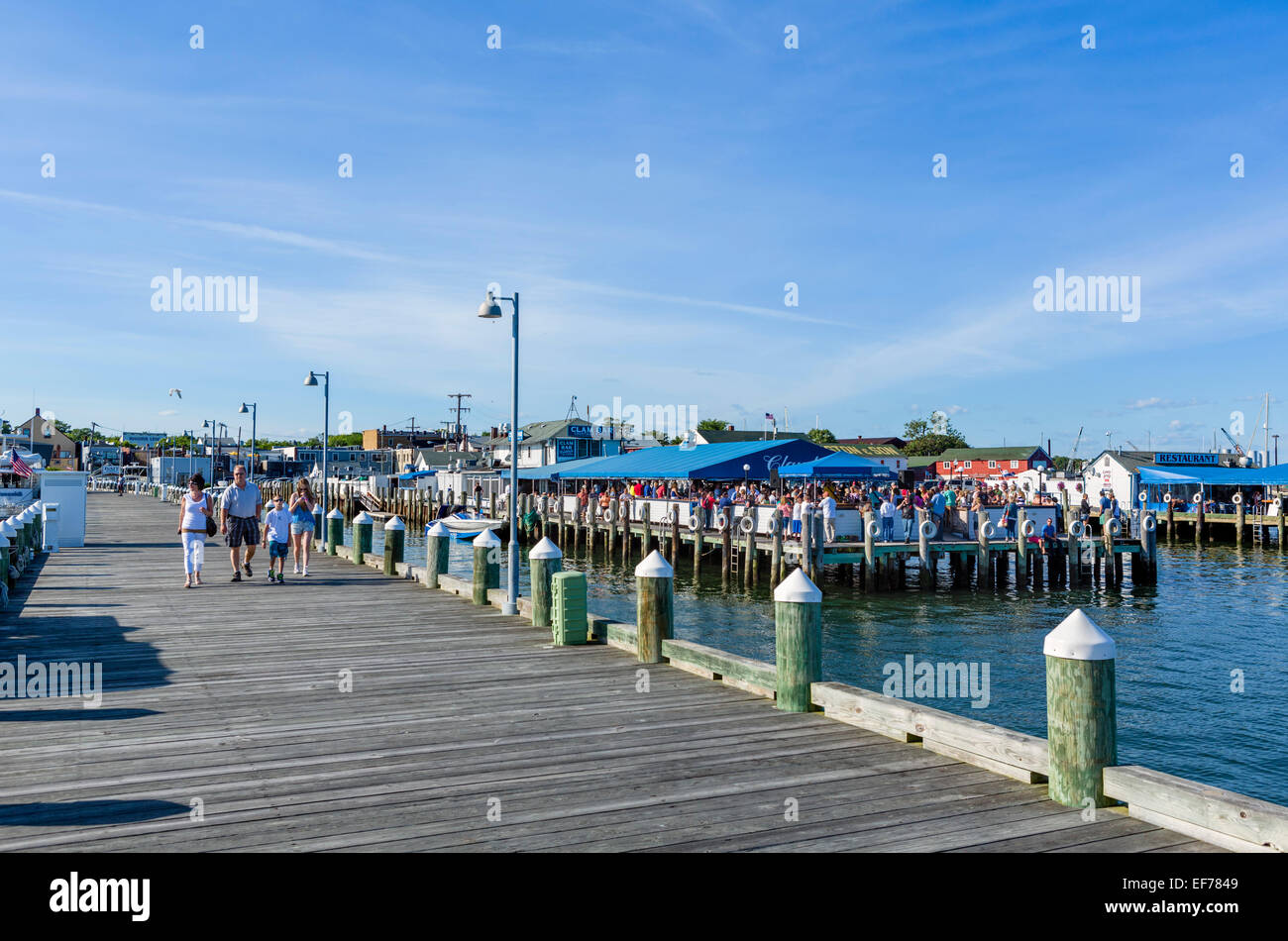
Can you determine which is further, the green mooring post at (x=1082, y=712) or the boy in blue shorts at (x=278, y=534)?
the boy in blue shorts at (x=278, y=534)

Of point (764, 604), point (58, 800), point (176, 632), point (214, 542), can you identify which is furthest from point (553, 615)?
point (214, 542)

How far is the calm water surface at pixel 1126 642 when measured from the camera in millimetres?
11680

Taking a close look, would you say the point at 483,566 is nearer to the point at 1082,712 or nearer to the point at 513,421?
the point at 513,421

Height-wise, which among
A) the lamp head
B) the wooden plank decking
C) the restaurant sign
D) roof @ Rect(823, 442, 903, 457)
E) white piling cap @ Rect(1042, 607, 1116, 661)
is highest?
roof @ Rect(823, 442, 903, 457)

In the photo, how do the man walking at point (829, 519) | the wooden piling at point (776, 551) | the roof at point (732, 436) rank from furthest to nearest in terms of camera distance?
the roof at point (732, 436), the man walking at point (829, 519), the wooden piling at point (776, 551)

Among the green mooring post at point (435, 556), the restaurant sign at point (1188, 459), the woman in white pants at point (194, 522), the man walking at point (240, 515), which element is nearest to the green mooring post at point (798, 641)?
the green mooring post at point (435, 556)

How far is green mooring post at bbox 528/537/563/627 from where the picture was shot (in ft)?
36.7

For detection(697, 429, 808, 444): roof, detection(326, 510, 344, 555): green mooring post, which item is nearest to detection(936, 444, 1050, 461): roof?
detection(697, 429, 808, 444): roof

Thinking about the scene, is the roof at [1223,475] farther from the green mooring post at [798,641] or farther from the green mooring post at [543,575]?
the green mooring post at [798,641]

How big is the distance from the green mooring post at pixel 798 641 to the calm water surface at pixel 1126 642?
5656mm

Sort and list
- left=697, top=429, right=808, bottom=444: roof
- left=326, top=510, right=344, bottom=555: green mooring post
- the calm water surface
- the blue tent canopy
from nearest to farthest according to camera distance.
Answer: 1. the calm water surface
2. left=326, top=510, right=344, bottom=555: green mooring post
3. the blue tent canopy
4. left=697, top=429, right=808, bottom=444: roof

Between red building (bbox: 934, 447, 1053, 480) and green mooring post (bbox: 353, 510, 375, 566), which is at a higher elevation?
red building (bbox: 934, 447, 1053, 480)

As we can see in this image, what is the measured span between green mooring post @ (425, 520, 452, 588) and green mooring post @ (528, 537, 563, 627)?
15.4 feet

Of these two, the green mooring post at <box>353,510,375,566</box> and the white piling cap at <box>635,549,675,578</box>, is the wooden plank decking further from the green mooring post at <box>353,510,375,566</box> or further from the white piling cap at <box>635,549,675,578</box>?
the green mooring post at <box>353,510,375,566</box>
